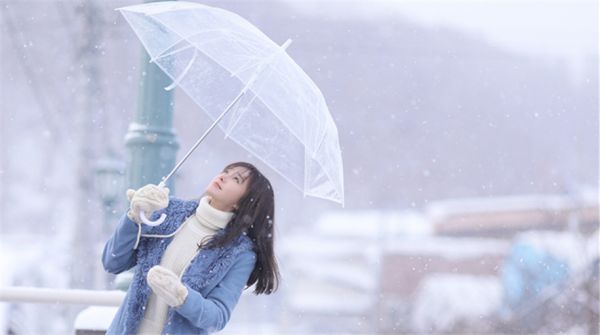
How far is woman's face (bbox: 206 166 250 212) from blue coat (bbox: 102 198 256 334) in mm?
86

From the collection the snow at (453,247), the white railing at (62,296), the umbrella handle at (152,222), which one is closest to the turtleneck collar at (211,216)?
the umbrella handle at (152,222)

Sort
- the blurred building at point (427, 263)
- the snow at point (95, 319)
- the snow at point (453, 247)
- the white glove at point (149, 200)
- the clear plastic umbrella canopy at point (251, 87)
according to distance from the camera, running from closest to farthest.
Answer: the white glove at point (149, 200) < the clear plastic umbrella canopy at point (251, 87) < the snow at point (95, 319) < the blurred building at point (427, 263) < the snow at point (453, 247)

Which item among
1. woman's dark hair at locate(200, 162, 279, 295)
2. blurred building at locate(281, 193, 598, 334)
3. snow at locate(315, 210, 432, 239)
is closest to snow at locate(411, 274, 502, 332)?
blurred building at locate(281, 193, 598, 334)

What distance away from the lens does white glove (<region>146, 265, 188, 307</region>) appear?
7.94 ft

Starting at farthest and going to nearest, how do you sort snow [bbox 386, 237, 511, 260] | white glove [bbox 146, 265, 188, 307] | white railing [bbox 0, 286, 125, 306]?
1. snow [bbox 386, 237, 511, 260]
2. white railing [bbox 0, 286, 125, 306]
3. white glove [bbox 146, 265, 188, 307]

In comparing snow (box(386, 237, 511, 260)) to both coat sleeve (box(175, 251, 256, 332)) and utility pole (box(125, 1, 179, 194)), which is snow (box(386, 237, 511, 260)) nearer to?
utility pole (box(125, 1, 179, 194))

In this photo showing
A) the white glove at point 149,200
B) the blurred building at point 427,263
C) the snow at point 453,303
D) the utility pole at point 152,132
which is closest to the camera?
the white glove at point 149,200

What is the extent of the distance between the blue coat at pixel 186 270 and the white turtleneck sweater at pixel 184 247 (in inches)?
0.8

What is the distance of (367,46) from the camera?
45.4 m

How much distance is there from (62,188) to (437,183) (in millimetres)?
24014

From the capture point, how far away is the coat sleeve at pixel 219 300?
8.21ft

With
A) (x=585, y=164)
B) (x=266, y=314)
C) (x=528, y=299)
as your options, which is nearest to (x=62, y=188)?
(x=266, y=314)

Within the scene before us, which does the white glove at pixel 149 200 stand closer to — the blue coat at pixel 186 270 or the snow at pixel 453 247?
the blue coat at pixel 186 270

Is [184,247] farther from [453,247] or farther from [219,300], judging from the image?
[453,247]
